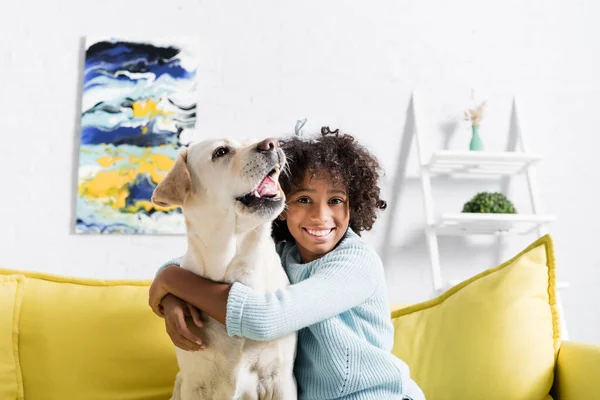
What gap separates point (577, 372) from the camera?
4.33ft

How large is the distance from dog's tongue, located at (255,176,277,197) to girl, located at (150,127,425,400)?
0.18 meters

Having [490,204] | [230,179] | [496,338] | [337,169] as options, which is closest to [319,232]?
[337,169]

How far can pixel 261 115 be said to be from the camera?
2.51 meters

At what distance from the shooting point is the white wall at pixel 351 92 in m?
2.46

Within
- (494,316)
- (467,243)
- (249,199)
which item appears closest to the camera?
(249,199)

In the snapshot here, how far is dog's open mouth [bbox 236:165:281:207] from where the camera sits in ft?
3.73

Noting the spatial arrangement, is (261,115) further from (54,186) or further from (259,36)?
(54,186)

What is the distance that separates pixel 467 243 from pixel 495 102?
0.61m

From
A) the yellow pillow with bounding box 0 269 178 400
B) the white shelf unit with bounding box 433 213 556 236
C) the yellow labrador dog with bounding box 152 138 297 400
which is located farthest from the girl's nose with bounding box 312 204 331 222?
the white shelf unit with bounding box 433 213 556 236

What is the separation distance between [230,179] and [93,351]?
0.71 metres

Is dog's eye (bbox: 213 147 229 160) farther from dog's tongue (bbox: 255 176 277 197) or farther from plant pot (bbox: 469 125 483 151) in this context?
plant pot (bbox: 469 125 483 151)

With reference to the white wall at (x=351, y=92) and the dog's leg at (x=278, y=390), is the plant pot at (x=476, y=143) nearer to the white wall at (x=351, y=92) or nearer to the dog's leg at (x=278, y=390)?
the white wall at (x=351, y=92)

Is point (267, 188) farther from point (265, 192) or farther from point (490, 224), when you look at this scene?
point (490, 224)

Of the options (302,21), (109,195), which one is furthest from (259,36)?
(109,195)
